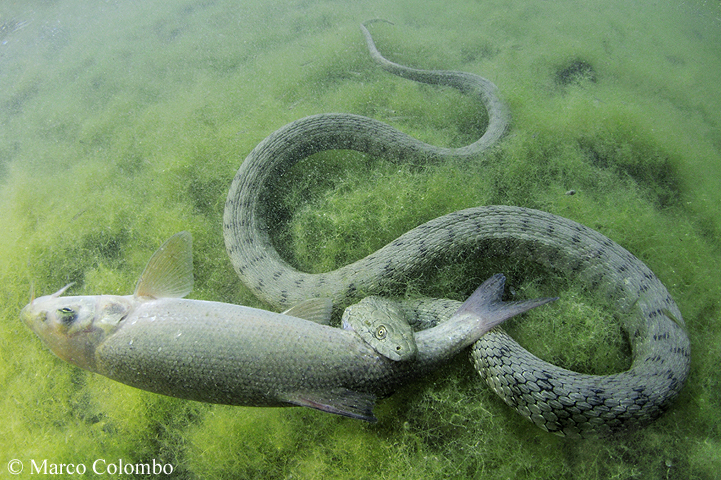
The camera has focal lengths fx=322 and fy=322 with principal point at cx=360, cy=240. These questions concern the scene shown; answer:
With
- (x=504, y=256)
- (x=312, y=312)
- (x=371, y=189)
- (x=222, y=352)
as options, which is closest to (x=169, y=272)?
(x=222, y=352)

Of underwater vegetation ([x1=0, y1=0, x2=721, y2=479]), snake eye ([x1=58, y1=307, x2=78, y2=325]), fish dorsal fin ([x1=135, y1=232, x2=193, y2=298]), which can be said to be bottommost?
underwater vegetation ([x1=0, y1=0, x2=721, y2=479])

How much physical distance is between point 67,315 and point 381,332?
1.99m

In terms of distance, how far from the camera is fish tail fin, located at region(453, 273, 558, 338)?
233 cm

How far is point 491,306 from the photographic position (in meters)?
2.45

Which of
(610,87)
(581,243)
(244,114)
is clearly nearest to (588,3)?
(610,87)

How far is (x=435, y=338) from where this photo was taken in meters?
2.30

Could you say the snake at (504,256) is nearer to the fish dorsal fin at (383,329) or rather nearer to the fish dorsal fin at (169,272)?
the fish dorsal fin at (383,329)

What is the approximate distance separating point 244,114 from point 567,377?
5.30 meters

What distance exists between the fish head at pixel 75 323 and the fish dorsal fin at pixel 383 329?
60.7 inches

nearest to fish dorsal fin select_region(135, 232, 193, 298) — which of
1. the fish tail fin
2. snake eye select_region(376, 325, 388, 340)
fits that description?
snake eye select_region(376, 325, 388, 340)

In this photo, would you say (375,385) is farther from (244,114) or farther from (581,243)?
(244,114)

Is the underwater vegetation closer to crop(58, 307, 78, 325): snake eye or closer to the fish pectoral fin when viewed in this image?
the fish pectoral fin

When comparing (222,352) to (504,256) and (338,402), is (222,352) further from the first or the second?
(504,256)

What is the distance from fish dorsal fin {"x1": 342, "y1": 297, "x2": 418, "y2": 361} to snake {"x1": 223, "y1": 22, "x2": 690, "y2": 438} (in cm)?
45
